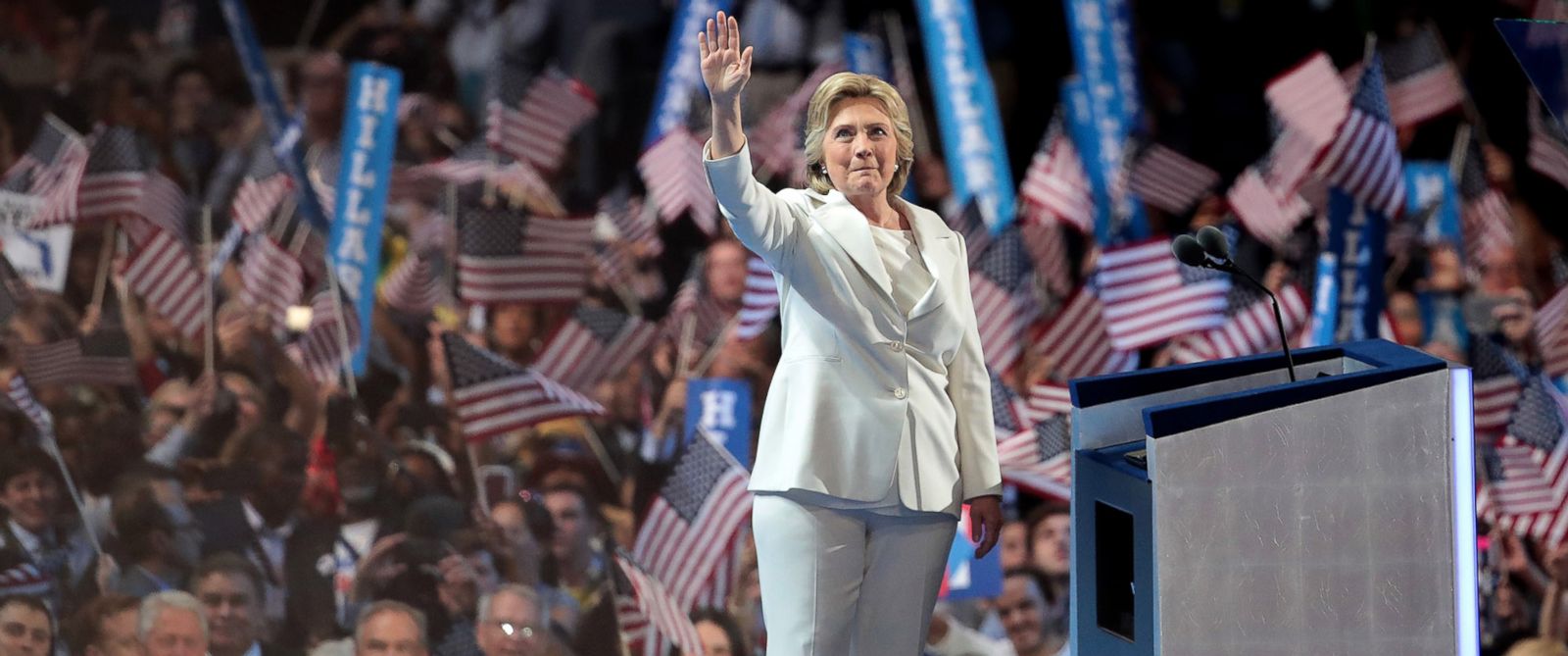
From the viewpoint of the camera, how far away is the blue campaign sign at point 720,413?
4.96 metres

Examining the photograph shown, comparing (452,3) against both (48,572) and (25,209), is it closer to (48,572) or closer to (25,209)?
(25,209)

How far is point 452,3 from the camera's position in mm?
5020

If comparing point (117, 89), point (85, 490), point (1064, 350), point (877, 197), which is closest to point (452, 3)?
point (117, 89)

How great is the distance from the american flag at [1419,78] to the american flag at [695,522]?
106 inches

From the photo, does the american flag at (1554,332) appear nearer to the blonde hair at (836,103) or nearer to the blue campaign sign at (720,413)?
the blue campaign sign at (720,413)

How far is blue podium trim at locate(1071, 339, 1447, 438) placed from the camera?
1912 mm

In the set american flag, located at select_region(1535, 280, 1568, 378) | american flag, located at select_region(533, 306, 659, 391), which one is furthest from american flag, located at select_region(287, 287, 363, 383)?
american flag, located at select_region(1535, 280, 1568, 378)

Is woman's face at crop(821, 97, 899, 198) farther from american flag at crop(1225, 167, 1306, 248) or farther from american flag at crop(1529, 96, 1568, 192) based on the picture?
american flag at crop(1529, 96, 1568, 192)

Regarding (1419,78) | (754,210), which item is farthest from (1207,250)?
(1419,78)

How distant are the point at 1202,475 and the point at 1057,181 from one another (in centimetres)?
338

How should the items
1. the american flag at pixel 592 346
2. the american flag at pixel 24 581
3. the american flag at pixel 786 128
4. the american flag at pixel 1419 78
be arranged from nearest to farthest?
1. the american flag at pixel 24 581
2. the american flag at pixel 592 346
3. the american flag at pixel 786 128
4. the american flag at pixel 1419 78

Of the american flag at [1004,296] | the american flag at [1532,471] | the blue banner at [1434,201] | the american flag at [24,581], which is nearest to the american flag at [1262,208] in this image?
the blue banner at [1434,201]

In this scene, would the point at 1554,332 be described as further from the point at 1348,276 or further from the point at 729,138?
the point at 729,138

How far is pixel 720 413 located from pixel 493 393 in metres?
0.74
